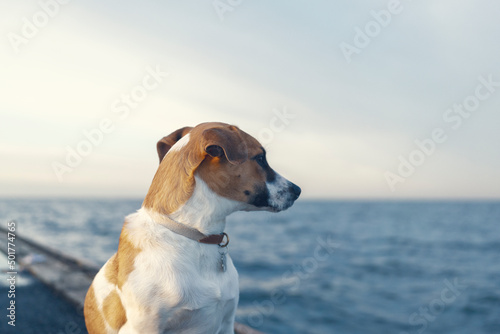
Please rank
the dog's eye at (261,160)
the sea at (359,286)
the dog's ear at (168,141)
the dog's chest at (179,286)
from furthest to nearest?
the sea at (359,286) → the dog's ear at (168,141) → the dog's eye at (261,160) → the dog's chest at (179,286)

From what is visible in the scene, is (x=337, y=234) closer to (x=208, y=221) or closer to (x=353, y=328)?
(x=353, y=328)

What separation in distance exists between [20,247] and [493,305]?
54.8ft

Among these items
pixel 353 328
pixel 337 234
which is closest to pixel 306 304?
pixel 353 328

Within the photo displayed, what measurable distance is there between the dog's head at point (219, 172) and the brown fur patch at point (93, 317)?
0.84 metres

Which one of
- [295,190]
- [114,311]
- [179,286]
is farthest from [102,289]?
[295,190]

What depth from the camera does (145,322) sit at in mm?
2477

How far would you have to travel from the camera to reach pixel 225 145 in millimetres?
2525

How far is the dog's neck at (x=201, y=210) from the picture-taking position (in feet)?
8.50

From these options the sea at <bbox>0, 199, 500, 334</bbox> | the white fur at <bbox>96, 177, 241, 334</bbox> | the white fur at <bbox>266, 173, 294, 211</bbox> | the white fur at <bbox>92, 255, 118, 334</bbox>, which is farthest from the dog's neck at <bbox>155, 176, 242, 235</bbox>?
the sea at <bbox>0, 199, 500, 334</bbox>

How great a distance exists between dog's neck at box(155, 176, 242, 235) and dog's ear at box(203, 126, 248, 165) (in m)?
0.23

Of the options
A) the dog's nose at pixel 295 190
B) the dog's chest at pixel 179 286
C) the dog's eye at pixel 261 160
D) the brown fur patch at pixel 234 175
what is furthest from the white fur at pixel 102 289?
the dog's nose at pixel 295 190

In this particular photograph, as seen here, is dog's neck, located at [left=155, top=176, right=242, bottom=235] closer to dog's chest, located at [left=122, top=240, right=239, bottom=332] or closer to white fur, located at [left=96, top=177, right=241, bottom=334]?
white fur, located at [left=96, top=177, right=241, bottom=334]

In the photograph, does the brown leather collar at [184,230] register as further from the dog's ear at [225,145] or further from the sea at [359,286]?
the sea at [359,286]

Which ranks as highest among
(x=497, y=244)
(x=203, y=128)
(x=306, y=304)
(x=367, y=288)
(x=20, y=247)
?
(x=497, y=244)
